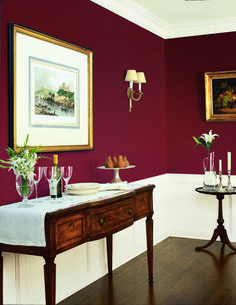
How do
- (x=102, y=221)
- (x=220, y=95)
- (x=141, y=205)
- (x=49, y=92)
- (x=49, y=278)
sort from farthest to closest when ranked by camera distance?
(x=220, y=95) → (x=141, y=205) → (x=49, y=92) → (x=102, y=221) → (x=49, y=278)

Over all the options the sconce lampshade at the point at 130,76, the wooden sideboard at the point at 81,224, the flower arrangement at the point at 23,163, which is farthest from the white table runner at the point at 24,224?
the sconce lampshade at the point at 130,76

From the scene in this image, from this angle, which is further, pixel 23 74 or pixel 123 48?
pixel 123 48

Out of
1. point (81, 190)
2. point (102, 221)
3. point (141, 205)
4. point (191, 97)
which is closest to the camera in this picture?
point (102, 221)

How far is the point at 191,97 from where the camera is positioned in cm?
598

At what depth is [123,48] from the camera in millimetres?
4879

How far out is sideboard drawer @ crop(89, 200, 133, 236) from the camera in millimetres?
3189

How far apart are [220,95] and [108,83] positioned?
1.93 metres

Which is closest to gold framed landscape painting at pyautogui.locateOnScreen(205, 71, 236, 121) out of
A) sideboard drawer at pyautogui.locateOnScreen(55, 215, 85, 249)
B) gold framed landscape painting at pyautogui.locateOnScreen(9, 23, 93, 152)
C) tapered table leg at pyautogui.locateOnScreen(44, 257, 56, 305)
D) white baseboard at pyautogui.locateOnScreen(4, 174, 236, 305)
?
white baseboard at pyautogui.locateOnScreen(4, 174, 236, 305)

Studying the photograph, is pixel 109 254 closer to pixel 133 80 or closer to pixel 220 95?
pixel 133 80

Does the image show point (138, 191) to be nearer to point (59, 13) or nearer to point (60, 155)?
point (60, 155)

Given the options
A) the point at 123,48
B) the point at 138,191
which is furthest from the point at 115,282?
the point at 123,48

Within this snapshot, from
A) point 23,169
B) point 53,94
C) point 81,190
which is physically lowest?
point 81,190

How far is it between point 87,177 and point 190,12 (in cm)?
260

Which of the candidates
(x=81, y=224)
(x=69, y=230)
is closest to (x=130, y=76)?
(x=81, y=224)
